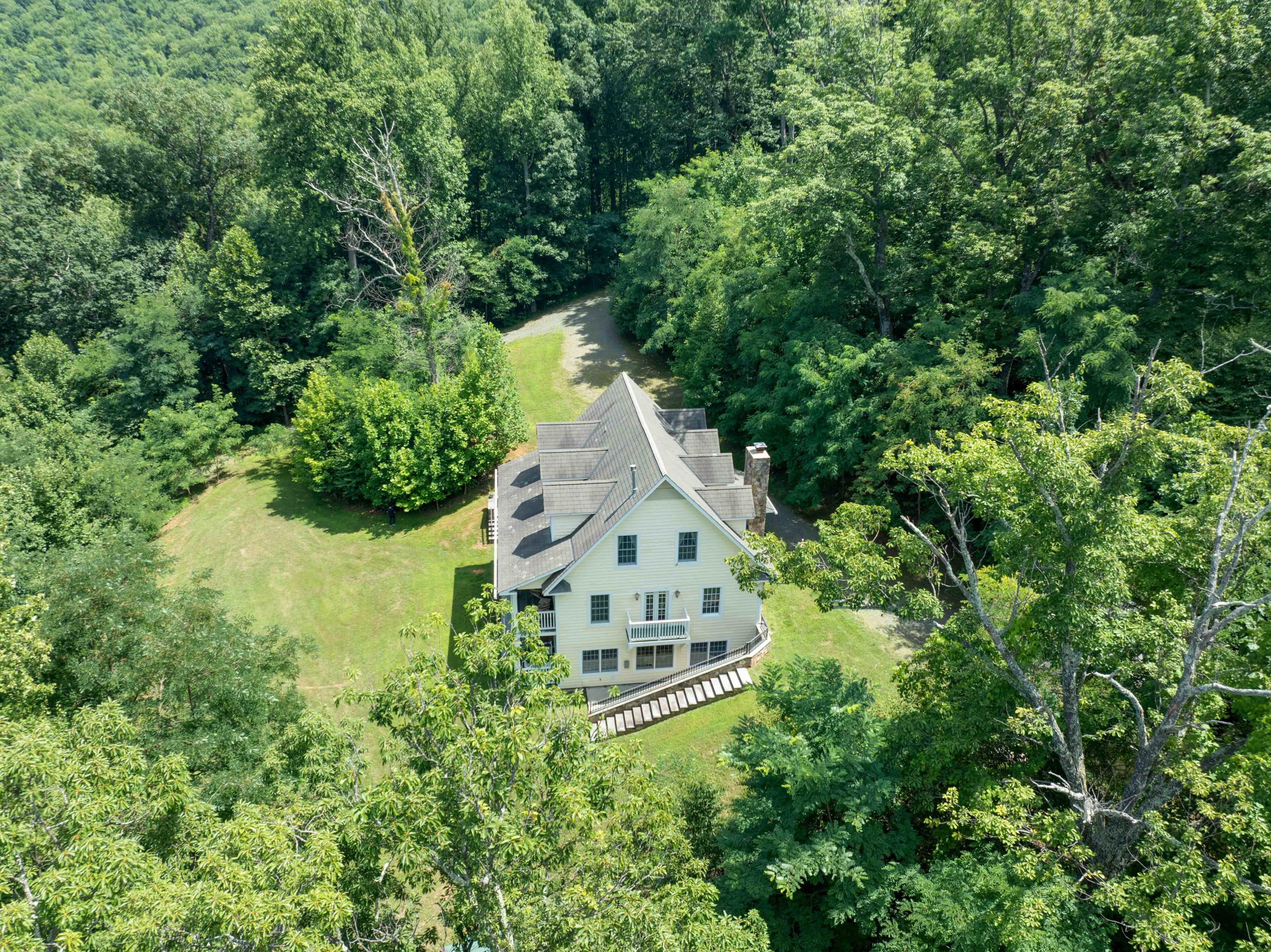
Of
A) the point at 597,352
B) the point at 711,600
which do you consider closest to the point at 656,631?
the point at 711,600

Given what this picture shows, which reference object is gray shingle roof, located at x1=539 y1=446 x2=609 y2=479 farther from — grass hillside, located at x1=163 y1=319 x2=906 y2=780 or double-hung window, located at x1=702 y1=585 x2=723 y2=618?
grass hillside, located at x1=163 y1=319 x2=906 y2=780

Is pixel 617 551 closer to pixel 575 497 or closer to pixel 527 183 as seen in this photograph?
pixel 575 497

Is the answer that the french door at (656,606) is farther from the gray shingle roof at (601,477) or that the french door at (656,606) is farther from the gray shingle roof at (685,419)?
the gray shingle roof at (685,419)

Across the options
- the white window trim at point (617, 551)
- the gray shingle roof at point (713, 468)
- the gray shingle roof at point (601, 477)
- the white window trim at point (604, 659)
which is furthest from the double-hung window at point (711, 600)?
the gray shingle roof at point (713, 468)

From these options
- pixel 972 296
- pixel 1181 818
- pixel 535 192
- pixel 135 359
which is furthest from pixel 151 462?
pixel 1181 818

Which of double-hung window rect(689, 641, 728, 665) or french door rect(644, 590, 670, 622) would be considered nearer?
french door rect(644, 590, 670, 622)

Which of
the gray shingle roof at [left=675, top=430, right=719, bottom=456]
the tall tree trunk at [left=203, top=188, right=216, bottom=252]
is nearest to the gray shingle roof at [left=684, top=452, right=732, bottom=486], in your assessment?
the gray shingle roof at [left=675, top=430, right=719, bottom=456]

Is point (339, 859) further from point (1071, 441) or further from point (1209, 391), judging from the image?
point (1209, 391)
